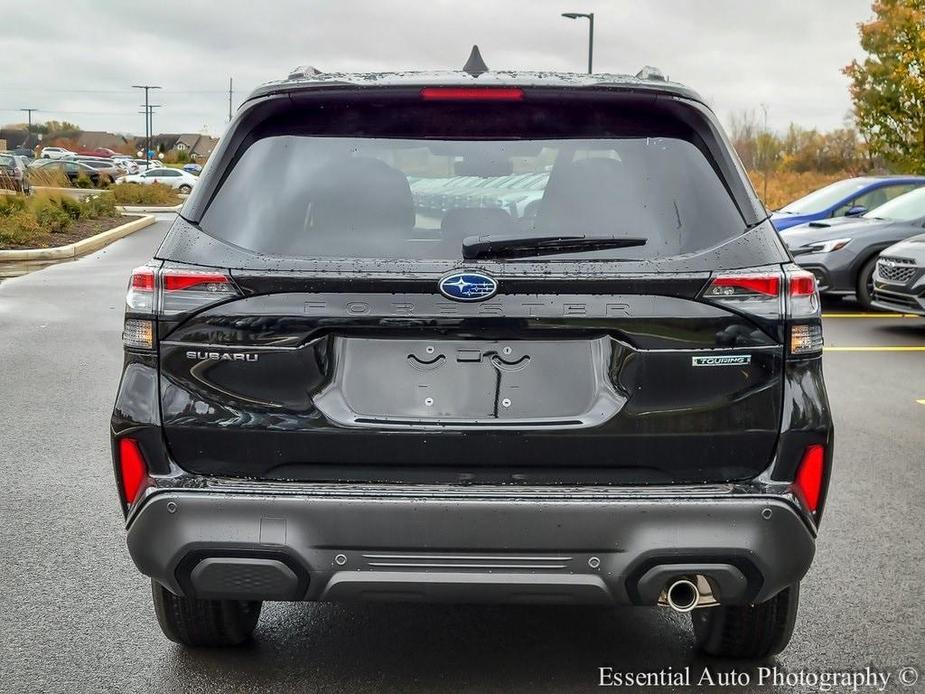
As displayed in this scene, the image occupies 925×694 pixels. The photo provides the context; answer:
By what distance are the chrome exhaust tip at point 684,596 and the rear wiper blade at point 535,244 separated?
94 cm

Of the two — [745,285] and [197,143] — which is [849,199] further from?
[197,143]

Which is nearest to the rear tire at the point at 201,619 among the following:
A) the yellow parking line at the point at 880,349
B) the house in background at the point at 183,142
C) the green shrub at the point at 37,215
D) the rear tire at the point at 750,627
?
the rear tire at the point at 750,627

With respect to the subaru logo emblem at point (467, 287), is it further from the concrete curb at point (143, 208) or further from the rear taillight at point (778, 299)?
the concrete curb at point (143, 208)

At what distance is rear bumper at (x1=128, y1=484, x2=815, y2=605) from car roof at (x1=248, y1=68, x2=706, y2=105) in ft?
3.69

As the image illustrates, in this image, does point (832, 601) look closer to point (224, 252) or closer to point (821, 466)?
point (821, 466)

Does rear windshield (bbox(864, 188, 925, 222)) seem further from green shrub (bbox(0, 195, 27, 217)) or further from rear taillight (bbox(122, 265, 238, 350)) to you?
green shrub (bbox(0, 195, 27, 217))

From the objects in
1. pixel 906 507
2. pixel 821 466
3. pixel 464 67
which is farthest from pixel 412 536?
pixel 906 507

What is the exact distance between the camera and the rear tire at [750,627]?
11.9 feet

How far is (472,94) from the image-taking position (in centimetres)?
332

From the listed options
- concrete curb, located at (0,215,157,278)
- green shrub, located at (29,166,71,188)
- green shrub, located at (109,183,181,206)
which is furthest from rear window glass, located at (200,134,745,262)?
green shrub, located at (109,183,181,206)

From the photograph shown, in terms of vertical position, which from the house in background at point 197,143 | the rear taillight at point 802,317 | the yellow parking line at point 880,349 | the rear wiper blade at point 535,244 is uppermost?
the house in background at point 197,143

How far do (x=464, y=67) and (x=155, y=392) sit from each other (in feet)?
4.57

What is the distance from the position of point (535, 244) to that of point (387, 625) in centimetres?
170

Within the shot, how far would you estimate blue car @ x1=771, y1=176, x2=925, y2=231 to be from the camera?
1628 cm
